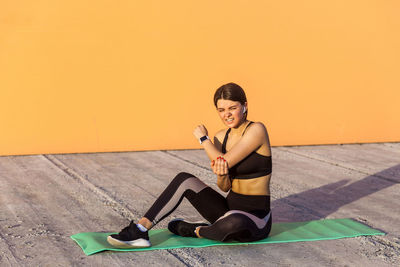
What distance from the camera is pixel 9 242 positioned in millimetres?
4855

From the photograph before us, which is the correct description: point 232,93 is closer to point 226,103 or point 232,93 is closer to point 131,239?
point 226,103

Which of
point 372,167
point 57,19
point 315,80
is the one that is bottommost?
point 372,167

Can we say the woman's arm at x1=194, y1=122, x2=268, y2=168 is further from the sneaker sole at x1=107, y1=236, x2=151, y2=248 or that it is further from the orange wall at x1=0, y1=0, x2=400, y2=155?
the orange wall at x1=0, y1=0, x2=400, y2=155

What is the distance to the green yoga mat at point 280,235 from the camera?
479cm

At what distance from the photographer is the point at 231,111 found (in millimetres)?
4812

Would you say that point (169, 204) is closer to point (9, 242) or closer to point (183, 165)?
point (9, 242)

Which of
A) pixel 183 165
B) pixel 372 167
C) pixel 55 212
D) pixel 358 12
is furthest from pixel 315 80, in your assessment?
pixel 55 212

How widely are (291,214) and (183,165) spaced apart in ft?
7.56

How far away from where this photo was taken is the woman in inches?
186

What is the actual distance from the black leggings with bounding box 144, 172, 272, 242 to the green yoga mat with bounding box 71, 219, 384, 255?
10 centimetres

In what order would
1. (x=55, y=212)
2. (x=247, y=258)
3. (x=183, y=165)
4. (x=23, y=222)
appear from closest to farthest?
(x=247, y=258) < (x=23, y=222) < (x=55, y=212) < (x=183, y=165)

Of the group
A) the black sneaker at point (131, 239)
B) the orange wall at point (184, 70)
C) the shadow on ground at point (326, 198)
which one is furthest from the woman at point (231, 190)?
the orange wall at point (184, 70)

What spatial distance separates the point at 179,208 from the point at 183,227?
0.99m

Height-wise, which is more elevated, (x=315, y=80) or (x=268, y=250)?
(x=315, y=80)
